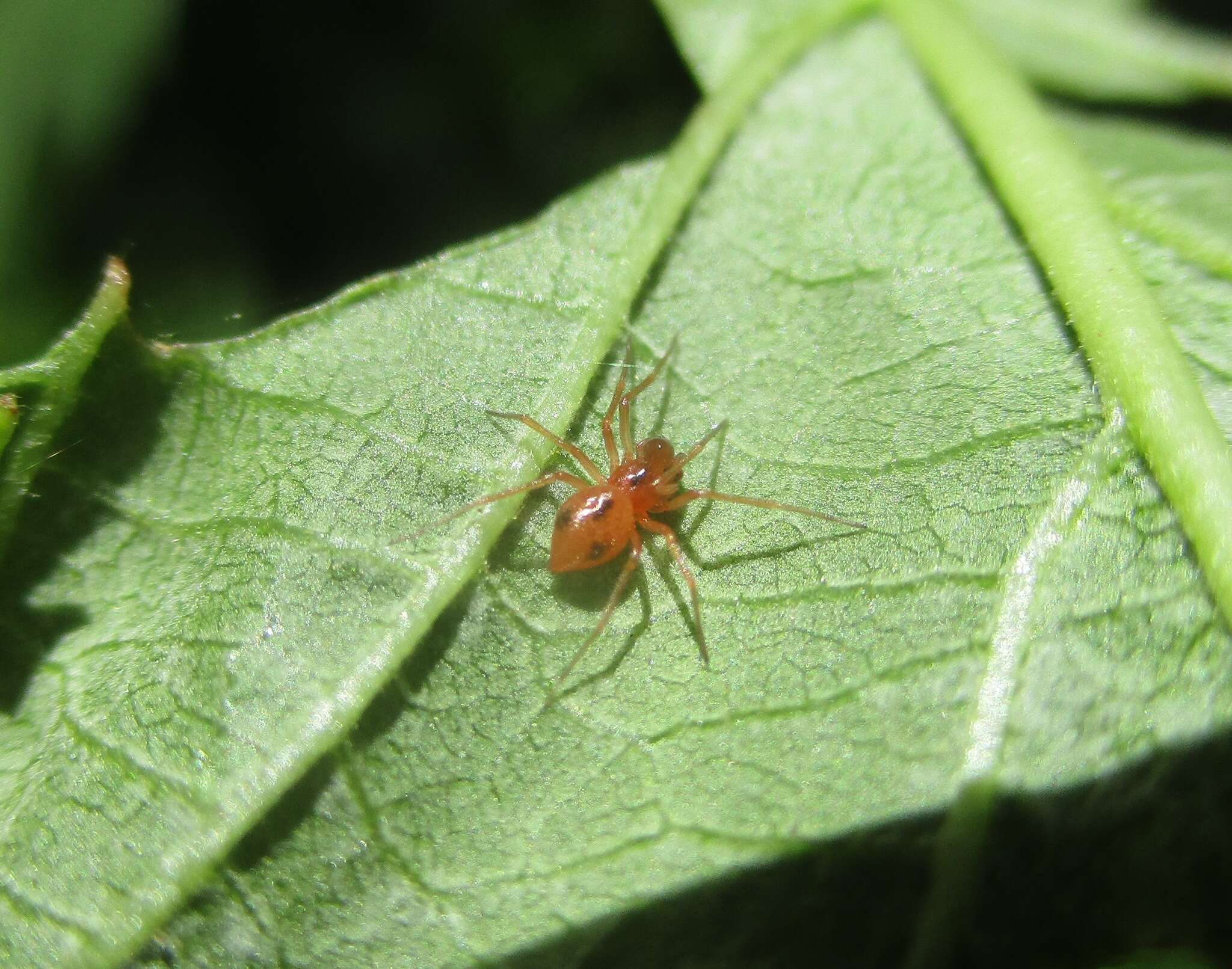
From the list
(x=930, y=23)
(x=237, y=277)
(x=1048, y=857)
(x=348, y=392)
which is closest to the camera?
(x=1048, y=857)

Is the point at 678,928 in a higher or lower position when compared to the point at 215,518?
lower

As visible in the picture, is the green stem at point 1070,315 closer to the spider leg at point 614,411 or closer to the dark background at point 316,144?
the dark background at point 316,144

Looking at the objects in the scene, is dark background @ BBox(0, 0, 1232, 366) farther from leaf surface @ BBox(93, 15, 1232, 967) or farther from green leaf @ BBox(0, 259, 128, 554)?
leaf surface @ BBox(93, 15, 1232, 967)

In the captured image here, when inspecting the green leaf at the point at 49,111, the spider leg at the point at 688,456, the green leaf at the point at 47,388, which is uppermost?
the green leaf at the point at 49,111

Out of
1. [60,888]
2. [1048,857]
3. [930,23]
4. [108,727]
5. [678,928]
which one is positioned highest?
[930,23]

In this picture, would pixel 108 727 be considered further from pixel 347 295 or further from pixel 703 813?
pixel 703 813

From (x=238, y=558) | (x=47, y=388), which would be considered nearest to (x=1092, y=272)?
(x=238, y=558)

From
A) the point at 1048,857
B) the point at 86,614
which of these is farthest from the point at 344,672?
the point at 1048,857

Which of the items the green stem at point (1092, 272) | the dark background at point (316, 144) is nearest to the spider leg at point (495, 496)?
the dark background at point (316, 144)
